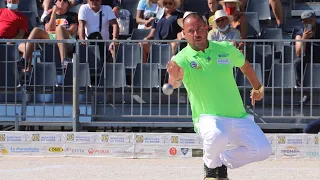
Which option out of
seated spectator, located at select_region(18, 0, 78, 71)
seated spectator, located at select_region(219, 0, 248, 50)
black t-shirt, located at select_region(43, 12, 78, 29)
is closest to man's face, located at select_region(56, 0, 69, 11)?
seated spectator, located at select_region(18, 0, 78, 71)

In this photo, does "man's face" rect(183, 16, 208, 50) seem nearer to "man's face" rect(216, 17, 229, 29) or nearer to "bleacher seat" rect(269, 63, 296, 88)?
"bleacher seat" rect(269, 63, 296, 88)

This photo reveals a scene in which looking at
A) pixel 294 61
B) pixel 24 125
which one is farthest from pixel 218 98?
pixel 24 125

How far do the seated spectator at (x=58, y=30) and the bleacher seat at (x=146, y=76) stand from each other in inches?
45.9

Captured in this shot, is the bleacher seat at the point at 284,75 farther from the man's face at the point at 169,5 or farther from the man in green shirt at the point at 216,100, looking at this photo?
the man in green shirt at the point at 216,100

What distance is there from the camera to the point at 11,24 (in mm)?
13422

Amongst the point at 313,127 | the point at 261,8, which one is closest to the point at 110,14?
the point at 261,8

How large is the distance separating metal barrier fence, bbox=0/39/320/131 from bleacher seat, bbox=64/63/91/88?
0.05 ft

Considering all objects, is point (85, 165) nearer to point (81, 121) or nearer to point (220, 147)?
point (81, 121)

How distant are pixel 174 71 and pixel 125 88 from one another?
16.9ft

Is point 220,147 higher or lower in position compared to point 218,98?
lower

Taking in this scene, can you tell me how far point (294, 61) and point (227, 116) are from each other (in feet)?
15.5

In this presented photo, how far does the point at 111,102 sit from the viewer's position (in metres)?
12.3

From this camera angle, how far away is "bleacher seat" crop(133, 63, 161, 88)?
1212 cm

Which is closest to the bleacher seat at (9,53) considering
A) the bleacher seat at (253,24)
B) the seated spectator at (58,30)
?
the seated spectator at (58,30)
